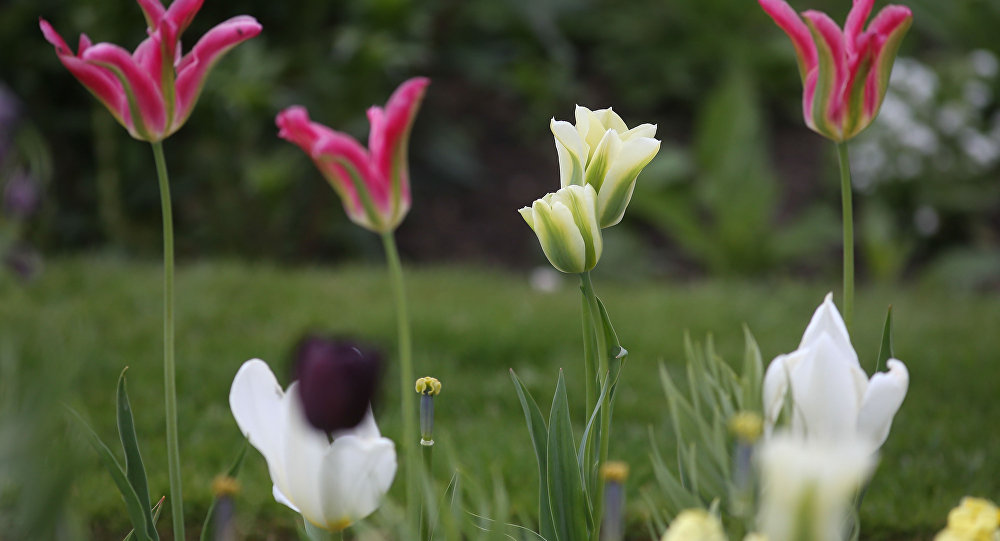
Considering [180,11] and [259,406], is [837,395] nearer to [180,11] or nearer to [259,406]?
[259,406]

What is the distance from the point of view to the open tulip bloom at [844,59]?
938 mm

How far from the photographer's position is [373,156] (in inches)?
29.9

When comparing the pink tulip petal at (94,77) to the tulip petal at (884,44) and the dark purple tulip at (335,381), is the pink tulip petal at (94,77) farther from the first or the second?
the tulip petal at (884,44)

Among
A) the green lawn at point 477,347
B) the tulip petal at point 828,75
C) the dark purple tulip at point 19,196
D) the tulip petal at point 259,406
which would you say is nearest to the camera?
the tulip petal at point 259,406

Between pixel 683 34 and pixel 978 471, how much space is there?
3.80 metres

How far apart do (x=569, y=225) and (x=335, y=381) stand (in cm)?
24

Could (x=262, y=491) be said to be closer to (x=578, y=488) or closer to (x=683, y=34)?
(x=578, y=488)

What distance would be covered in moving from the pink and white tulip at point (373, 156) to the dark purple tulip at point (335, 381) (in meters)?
0.10

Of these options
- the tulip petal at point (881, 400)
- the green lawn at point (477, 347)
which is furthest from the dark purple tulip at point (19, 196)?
the tulip petal at point (881, 400)

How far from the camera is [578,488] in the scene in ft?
3.00

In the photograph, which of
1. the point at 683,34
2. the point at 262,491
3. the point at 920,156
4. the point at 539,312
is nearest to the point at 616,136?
the point at 262,491

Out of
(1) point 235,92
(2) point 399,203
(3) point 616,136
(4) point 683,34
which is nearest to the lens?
(2) point 399,203

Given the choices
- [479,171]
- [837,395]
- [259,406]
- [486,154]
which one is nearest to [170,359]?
[259,406]

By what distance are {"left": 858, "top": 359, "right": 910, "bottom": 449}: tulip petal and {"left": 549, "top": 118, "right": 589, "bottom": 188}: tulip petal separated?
0.30m
